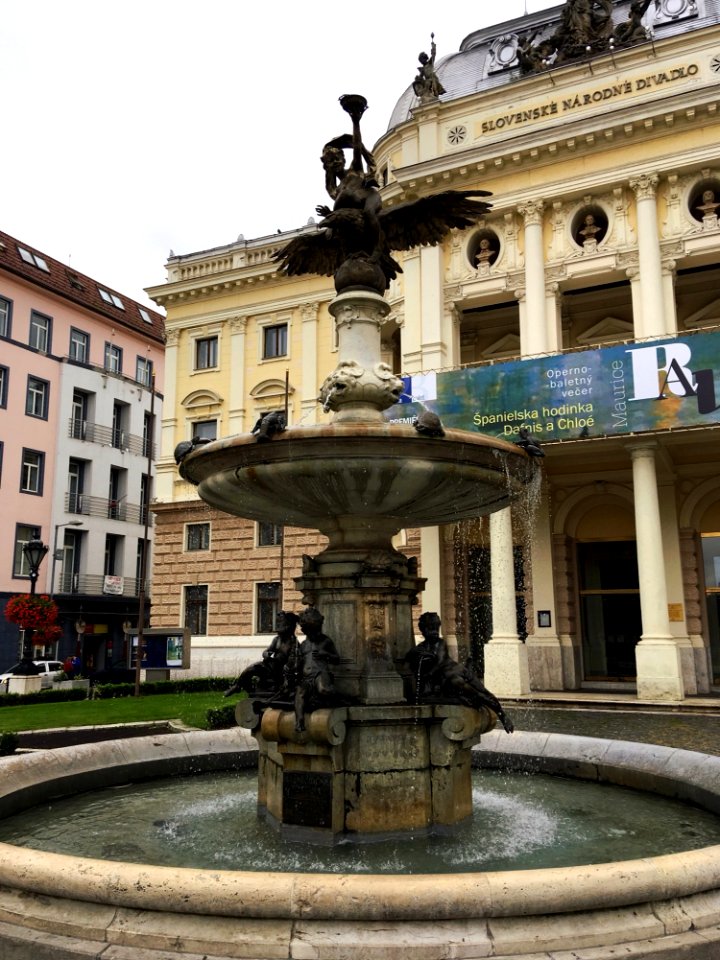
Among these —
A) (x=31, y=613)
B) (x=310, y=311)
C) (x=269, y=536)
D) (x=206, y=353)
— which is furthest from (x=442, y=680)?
(x=206, y=353)

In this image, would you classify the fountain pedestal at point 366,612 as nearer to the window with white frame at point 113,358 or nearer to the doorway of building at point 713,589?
the doorway of building at point 713,589

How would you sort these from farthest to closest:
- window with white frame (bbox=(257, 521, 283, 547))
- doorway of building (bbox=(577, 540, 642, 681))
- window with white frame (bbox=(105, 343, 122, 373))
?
window with white frame (bbox=(105, 343, 122, 373))
window with white frame (bbox=(257, 521, 283, 547))
doorway of building (bbox=(577, 540, 642, 681))

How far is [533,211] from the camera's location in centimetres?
2517

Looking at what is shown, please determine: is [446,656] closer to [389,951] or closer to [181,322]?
[389,951]

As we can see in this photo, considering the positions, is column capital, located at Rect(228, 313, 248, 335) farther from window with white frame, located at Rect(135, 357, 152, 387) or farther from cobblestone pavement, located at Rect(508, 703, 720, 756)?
cobblestone pavement, located at Rect(508, 703, 720, 756)

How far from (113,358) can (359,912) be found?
146ft

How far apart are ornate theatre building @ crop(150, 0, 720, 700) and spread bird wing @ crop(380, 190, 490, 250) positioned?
13925mm

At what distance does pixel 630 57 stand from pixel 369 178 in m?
20.9

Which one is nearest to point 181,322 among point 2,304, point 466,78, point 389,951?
point 2,304

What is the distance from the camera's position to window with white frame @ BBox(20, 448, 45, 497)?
38250 millimetres

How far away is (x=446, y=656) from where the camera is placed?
6.62 metres

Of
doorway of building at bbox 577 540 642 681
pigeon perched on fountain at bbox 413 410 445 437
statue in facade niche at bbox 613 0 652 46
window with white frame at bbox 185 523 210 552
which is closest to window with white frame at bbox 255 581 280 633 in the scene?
window with white frame at bbox 185 523 210 552

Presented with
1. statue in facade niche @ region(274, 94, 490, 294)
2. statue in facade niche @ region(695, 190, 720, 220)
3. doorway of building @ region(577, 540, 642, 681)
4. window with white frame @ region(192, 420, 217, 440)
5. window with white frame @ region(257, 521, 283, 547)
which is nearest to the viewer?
statue in facade niche @ region(274, 94, 490, 294)

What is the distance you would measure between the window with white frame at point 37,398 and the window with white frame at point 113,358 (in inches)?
180
